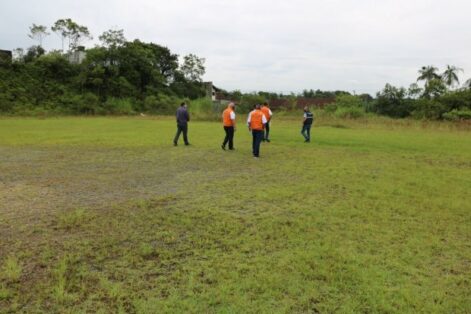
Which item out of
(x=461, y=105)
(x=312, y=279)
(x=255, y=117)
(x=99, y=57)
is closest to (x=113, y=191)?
(x=312, y=279)

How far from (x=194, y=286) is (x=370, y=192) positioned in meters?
4.98

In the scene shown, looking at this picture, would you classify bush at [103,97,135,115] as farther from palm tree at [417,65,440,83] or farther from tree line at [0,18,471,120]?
palm tree at [417,65,440,83]

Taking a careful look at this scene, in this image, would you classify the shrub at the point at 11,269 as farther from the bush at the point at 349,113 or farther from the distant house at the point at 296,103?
the distant house at the point at 296,103

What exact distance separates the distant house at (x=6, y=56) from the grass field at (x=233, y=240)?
47.0 metres

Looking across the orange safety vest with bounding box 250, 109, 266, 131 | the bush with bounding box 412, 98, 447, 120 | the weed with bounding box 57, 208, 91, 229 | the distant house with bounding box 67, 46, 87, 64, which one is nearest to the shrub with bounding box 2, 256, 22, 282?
the weed with bounding box 57, 208, 91, 229

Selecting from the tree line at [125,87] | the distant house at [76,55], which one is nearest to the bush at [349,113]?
the tree line at [125,87]

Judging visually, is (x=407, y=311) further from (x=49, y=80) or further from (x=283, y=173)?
(x=49, y=80)

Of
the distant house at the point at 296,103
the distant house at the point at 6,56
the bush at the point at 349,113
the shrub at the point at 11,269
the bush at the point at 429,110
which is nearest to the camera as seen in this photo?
the shrub at the point at 11,269

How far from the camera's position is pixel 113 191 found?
7.45 m

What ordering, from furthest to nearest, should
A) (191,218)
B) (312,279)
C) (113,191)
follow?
1. (113,191)
2. (191,218)
3. (312,279)

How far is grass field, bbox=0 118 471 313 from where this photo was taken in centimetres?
357

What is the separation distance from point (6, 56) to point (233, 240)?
5559cm

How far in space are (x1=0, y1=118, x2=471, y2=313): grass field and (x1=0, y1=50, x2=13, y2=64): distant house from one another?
47.0 metres

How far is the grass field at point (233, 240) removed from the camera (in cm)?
357
